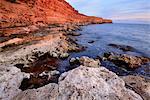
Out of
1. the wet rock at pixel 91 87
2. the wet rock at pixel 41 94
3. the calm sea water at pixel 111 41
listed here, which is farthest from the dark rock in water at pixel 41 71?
the calm sea water at pixel 111 41

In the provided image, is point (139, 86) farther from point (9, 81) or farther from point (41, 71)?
point (41, 71)

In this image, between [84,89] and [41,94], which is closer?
[84,89]

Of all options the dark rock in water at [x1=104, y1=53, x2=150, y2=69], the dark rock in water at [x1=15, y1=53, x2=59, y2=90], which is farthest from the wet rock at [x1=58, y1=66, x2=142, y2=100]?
the dark rock in water at [x1=104, y1=53, x2=150, y2=69]

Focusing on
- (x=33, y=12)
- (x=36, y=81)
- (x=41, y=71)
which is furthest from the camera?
(x=33, y=12)

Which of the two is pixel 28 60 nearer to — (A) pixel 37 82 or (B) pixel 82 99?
(A) pixel 37 82

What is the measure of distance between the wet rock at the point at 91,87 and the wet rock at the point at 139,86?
2.26ft

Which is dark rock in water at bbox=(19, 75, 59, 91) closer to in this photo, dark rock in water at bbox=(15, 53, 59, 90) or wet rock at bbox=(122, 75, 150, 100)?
dark rock in water at bbox=(15, 53, 59, 90)

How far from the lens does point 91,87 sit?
916cm

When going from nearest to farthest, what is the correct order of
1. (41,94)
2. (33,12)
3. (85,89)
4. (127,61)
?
(85,89) < (41,94) < (127,61) < (33,12)

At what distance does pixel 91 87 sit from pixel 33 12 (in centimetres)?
5167

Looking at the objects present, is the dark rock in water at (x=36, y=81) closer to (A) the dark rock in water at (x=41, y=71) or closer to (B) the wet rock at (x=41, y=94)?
(A) the dark rock in water at (x=41, y=71)

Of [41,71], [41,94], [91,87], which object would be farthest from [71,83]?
[41,71]

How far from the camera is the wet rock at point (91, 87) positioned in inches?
343

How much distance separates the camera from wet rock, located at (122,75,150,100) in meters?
9.82
